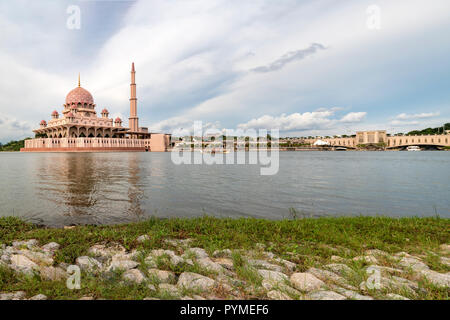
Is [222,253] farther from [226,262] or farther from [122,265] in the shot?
[122,265]

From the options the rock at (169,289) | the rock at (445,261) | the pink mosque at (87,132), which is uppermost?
the pink mosque at (87,132)

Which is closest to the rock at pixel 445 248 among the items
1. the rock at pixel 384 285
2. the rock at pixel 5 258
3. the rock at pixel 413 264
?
the rock at pixel 413 264

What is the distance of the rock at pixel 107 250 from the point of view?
4480 mm

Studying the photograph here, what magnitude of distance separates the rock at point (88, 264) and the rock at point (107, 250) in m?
0.25

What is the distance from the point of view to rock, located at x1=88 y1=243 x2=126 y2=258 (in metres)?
4.48

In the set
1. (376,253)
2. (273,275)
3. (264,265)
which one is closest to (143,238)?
(264,265)

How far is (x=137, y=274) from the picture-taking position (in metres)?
3.59

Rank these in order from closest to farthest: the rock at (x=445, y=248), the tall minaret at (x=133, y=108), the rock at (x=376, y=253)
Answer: the rock at (x=376, y=253), the rock at (x=445, y=248), the tall minaret at (x=133, y=108)

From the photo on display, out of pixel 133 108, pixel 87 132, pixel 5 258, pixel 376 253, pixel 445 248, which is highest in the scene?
pixel 133 108

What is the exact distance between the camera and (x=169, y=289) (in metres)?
3.22

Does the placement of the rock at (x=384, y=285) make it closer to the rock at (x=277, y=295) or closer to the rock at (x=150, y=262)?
the rock at (x=277, y=295)

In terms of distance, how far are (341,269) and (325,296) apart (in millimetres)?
1046

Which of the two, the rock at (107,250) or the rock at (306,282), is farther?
the rock at (107,250)
